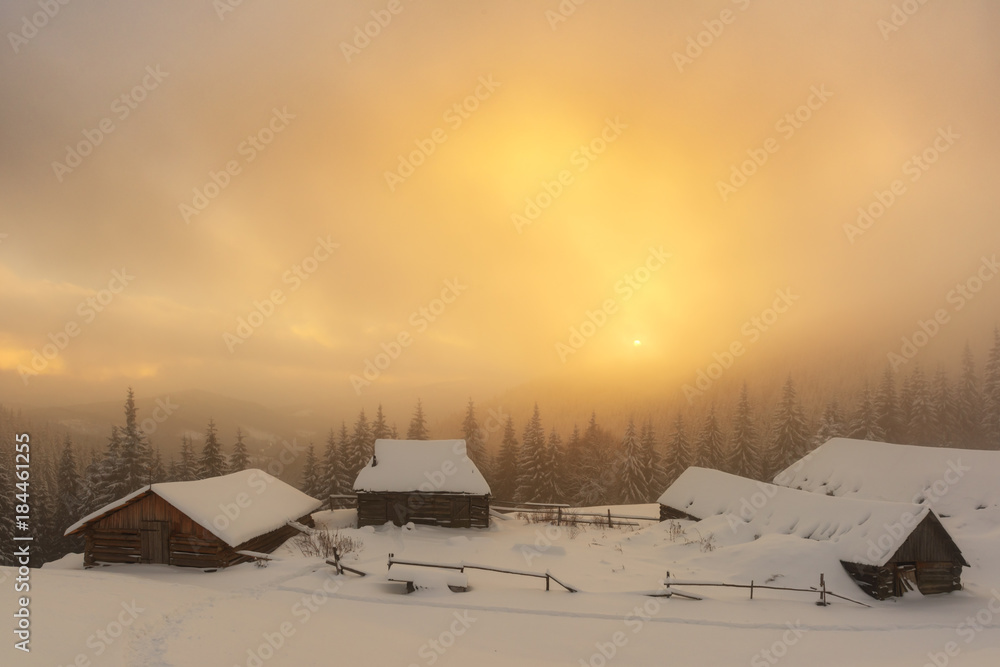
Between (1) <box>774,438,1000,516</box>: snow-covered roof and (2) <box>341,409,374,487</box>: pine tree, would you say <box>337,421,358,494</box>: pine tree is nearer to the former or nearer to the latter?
(2) <box>341,409,374,487</box>: pine tree

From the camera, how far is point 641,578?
73.8 feet

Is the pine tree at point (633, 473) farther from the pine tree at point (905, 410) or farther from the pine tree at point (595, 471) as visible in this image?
→ the pine tree at point (905, 410)

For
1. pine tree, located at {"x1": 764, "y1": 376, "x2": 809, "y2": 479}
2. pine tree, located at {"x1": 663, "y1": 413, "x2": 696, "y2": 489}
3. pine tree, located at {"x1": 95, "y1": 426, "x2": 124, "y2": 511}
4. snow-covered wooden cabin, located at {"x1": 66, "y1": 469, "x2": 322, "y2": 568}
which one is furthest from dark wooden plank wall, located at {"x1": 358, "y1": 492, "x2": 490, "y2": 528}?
pine tree, located at {"x1": 764, "y1": 376, "x2": 809, "y2": 479}

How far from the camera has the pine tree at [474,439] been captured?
191 feet

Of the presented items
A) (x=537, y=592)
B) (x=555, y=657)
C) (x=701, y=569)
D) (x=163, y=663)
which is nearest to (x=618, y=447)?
(x=701, y=569)

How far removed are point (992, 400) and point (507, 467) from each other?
55.7 metres

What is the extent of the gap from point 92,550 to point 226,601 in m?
12.8

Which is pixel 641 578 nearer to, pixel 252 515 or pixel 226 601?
pixel 226 601

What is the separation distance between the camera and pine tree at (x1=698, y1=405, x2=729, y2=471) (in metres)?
57.2

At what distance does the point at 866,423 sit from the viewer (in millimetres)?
54312

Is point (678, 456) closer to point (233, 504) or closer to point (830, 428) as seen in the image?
point (830, 428)

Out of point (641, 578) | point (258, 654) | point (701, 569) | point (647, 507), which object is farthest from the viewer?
point (647, 507)

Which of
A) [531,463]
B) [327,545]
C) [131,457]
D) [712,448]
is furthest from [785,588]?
[131,457]

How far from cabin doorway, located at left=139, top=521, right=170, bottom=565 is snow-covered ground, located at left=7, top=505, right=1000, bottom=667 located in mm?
625
